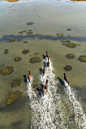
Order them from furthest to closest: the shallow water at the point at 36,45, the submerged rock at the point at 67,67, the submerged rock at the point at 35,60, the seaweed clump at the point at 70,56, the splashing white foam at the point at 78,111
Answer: the seaweed clump at the point at 70,56, the submerged rock at the point at 35,60, the submerged rock at the point at 67,67, the shallow water at the point at 36,45, the splashing white foam at the point at 78,111

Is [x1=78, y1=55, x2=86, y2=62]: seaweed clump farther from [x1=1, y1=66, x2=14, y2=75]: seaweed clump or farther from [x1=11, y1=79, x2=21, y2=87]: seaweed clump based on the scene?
[x1=1, y1=66, x2=14, y2=75]: seaweed clump

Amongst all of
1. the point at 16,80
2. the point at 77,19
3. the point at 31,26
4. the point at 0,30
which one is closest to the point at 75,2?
the point at 77,19

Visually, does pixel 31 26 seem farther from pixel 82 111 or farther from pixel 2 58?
pixel 82 111

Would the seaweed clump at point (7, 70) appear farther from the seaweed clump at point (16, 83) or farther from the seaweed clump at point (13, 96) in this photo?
the seaweed clump at point (13, 96)

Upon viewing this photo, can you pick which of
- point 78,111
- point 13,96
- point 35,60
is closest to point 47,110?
point 78,111

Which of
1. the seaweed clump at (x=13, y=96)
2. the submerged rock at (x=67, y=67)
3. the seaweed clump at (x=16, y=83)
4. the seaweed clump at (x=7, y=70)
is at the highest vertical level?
the submerged rock at (x=67, y=67)

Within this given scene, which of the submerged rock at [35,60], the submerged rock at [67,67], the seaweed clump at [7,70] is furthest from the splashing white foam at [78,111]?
the seaweed clump at [7,70]

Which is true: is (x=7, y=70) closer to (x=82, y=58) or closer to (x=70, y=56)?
(x=70, y=56)
